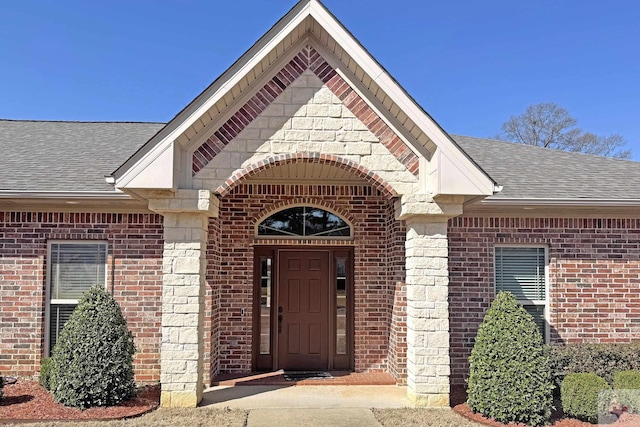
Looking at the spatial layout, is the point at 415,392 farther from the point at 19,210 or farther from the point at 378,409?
the point at 19,210

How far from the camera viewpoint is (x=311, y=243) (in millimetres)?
9805

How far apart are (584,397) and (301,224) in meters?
→ 5.32

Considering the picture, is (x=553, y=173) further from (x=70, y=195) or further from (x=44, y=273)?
(x=44, y=273)

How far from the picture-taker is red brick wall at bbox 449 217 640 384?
8828mm

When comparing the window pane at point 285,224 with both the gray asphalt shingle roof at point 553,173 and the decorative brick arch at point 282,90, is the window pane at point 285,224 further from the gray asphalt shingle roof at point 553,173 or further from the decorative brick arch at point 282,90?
the gray asphalt shingle roof at point 553,173

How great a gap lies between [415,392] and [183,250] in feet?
12.2

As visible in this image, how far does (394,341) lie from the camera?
29.2 ft

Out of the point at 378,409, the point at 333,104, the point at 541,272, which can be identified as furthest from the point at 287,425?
the point at 541,272

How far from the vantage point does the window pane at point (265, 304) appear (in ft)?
32.6

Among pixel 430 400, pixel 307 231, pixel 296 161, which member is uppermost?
pixel 296 161

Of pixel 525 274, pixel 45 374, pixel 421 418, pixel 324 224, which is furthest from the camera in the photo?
pixel 324 224

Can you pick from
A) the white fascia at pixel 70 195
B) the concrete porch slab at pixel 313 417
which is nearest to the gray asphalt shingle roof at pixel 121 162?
the white fascia at pixel 70 195

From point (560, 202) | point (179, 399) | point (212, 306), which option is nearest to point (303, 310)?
point (212, 306)

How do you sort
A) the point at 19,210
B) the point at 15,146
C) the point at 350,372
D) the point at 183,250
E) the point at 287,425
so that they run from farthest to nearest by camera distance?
1. the point at 15,146
2. the point at 350,372
3. the point at 19,210
4. the point at 183,250
5. the point at 287,425
